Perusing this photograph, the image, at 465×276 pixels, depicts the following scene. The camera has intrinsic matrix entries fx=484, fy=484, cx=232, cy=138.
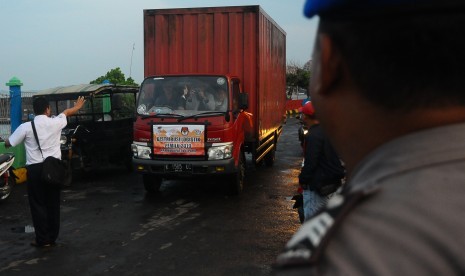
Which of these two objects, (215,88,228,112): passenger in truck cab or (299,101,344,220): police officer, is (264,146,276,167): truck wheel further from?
(299,101,344,220): police officer

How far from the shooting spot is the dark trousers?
19.2ft

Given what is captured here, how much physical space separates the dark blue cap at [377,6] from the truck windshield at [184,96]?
7.33 metres

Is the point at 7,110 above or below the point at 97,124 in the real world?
above

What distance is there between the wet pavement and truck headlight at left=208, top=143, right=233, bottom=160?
0.82 meters

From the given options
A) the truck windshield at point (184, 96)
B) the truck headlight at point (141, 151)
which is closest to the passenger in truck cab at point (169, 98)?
the truck windshield at point (184, 96)

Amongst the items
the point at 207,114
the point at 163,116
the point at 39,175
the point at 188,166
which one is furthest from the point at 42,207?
the point at 207,114

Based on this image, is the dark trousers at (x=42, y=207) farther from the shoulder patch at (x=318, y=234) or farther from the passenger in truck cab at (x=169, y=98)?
the shoulder patch at (x=318, y=234)

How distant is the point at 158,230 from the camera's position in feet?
21.4

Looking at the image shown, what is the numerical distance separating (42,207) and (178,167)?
2.59 m

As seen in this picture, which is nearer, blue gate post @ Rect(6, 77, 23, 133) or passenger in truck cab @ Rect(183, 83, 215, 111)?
passenger in truck cab @ Rect(183, 83, 215, 111)

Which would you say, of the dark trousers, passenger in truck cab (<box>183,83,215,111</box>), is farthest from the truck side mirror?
the dark trousers

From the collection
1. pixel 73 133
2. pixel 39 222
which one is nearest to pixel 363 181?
pixel 39 222

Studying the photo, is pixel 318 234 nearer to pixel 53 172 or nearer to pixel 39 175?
pixel 53 172

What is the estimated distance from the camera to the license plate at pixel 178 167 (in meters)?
8.05
